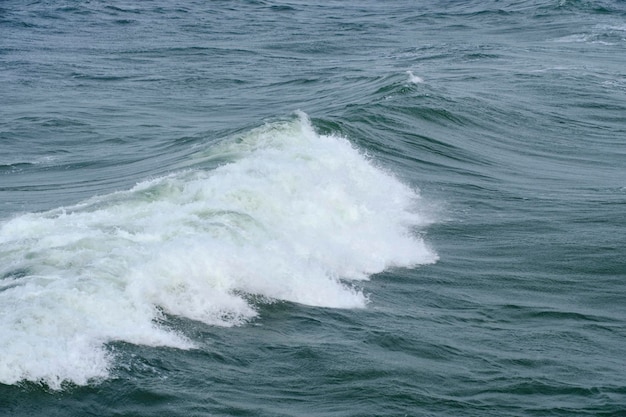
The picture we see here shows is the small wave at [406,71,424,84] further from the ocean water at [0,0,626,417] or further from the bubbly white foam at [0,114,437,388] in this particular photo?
the bubbly white foam at [0,114,437,388]

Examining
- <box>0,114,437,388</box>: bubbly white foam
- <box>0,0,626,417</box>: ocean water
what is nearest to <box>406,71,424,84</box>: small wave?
<box>0,0,626,417</box>: ocean water

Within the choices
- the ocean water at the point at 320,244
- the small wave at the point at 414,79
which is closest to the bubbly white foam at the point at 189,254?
the ocean water at the point at 320,244

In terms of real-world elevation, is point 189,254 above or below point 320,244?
above

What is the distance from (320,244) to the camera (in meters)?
13.8

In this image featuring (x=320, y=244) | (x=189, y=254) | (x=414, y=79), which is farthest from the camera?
(x=414, y=79)

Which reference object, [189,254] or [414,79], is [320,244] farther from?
[414,79]

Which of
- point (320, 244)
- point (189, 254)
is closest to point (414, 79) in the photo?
point (320, 244)

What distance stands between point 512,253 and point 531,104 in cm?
1207

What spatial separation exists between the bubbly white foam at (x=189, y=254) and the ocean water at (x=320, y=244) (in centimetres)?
4

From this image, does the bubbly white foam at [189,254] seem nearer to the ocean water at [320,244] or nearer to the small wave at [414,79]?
the ocean water at [320,244]

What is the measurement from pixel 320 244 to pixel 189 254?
2593mm

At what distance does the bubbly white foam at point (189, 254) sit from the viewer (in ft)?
31.4

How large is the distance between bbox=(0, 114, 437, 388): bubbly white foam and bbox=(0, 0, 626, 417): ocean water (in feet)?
0.12

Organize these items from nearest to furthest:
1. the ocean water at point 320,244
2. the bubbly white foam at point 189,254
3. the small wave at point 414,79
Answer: the ocean water at point 320,244 → the bubbly white foam at point 189,254 → the small wave at point 414,79
